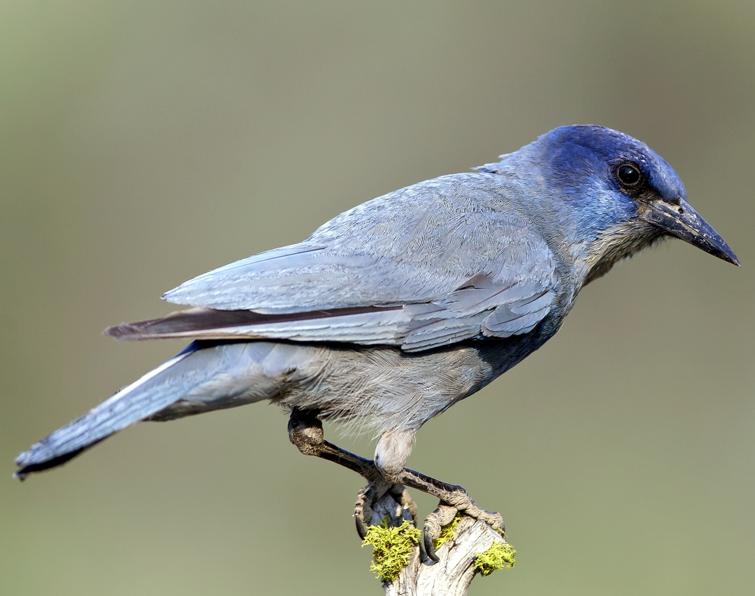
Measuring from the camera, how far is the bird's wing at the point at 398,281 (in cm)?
505

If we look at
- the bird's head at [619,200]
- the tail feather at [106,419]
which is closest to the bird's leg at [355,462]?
the tail feather at [106,419]

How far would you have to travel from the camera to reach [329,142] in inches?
428

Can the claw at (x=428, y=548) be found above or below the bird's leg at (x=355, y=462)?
below

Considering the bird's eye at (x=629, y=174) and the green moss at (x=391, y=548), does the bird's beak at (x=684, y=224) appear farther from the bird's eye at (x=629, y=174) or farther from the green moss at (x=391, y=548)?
the green moss at (x=391, y=548)

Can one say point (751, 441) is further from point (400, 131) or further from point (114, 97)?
point (114, 97)

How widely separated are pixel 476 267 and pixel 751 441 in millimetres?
4965

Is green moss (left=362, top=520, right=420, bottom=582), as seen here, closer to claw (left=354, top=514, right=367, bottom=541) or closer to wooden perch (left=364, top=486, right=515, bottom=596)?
wooden perch (left=364, top=486, right=515, bottom=596)

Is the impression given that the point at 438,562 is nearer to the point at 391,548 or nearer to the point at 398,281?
the point at 391,548

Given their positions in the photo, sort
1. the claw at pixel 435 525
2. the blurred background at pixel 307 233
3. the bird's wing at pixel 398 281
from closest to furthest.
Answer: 1. the bird's wing at pixel 398 281
2. the claw at pixel 435 525
3. the blurred background at pixel 307 233

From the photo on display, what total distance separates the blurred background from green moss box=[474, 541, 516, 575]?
350 cm

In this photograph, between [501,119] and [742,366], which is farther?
[501,119]

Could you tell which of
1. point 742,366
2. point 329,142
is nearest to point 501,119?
point 329,142

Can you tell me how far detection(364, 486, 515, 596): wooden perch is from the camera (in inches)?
194

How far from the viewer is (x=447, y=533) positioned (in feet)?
17.5
